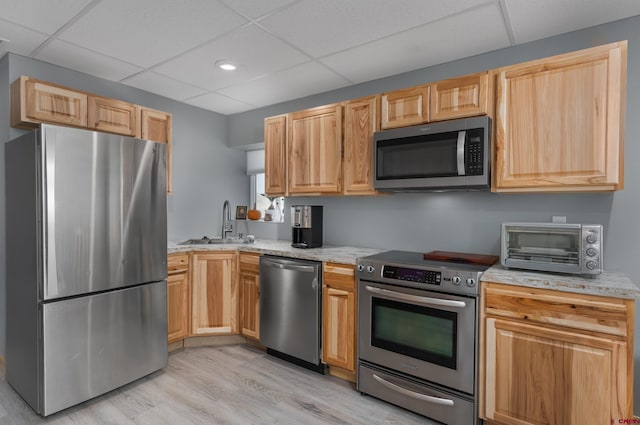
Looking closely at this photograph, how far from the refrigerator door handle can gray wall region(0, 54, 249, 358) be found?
111 centimetres

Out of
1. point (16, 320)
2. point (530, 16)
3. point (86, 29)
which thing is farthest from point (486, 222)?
point (16, 320)

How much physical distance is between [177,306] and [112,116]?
5.92 feet

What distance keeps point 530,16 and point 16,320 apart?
402cm

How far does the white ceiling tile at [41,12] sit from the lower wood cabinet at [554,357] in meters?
3.01

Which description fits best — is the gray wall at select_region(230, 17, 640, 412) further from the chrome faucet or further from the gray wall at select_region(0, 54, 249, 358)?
the gray wall at select_region(0, 54, 249, 358)

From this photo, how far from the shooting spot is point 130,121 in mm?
3119

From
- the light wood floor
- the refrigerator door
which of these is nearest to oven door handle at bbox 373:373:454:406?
the light wood floor

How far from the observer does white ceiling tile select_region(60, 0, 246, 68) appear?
6.61 ft

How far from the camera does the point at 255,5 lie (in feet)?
6.55

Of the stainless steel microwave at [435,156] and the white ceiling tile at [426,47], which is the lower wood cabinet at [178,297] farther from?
the white ceiling tile at [426,47]

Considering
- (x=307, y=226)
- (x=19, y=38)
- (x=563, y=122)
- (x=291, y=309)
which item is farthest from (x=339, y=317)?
(x=19, y=38)

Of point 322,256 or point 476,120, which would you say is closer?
point 476,120

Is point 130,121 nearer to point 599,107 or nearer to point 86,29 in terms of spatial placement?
point 86,29

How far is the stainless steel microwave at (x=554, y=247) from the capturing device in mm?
1836
